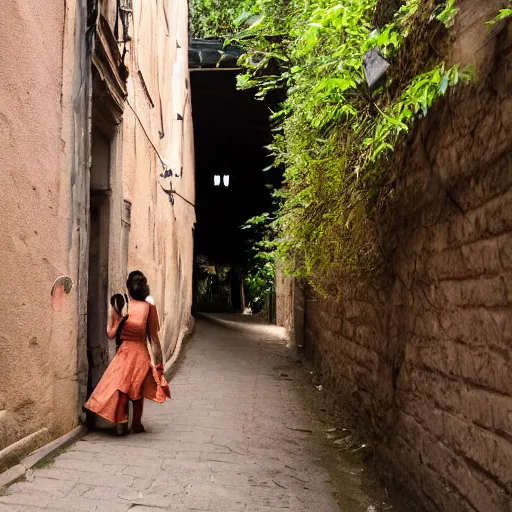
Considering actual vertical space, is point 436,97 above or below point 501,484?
above

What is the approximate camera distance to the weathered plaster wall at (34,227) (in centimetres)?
308

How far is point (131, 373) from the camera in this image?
4.41 m

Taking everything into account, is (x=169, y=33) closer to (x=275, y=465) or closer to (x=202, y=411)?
(x=202, y=411)

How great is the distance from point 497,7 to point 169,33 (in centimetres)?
730

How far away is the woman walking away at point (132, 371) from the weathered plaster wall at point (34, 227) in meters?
0.27

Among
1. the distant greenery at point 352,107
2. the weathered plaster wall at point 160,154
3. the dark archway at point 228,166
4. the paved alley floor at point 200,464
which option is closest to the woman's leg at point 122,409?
the paved alley floor at point 200,464

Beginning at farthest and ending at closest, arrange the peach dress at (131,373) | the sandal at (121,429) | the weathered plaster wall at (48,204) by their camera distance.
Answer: the sandal at (121,429), the peach dress at (131,373), the weathered plaster wall at (48,204)

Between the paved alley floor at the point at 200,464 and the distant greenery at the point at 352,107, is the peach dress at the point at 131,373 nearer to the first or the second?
the paved alley floor at the point at 200,464

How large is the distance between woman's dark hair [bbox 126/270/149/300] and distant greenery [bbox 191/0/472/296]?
1.61m

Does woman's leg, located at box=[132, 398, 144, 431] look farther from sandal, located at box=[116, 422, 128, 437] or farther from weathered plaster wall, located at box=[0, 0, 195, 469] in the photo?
weathered plaster wall, located at box=[0, 0, 195, 469]

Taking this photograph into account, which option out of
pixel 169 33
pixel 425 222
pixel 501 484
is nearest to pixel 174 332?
pixel 169 33

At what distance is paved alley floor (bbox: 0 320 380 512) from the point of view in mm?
2992

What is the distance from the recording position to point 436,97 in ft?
9.30

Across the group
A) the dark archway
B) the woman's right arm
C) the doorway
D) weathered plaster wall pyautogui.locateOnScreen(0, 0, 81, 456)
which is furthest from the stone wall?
the dark archway
